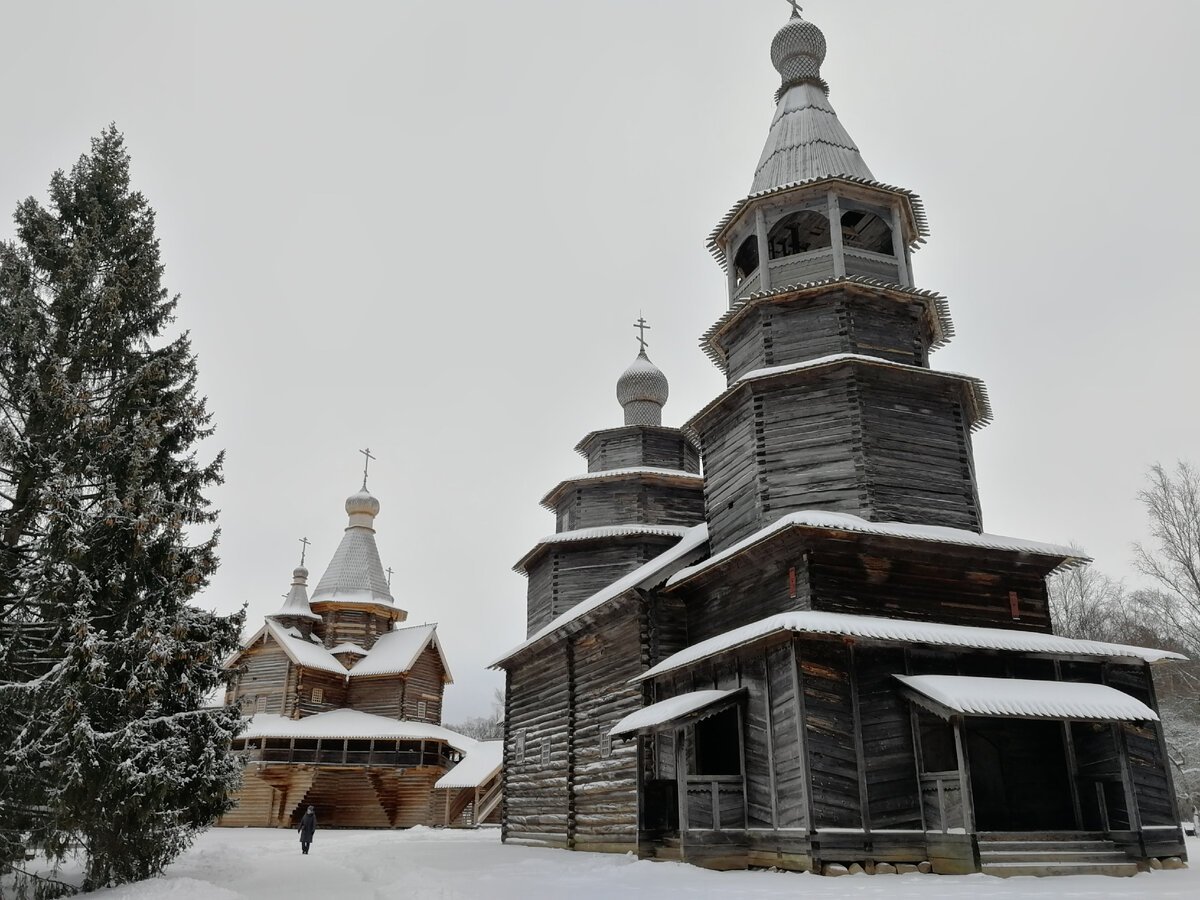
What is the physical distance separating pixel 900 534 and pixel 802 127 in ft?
38.0

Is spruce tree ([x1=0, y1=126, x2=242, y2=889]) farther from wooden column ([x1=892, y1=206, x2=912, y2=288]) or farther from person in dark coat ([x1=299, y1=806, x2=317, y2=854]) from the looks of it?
wooden column ([x1=892, y1=206, x2=912, y2=288])

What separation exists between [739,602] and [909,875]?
5.83 m

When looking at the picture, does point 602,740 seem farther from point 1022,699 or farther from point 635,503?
point 1022,699

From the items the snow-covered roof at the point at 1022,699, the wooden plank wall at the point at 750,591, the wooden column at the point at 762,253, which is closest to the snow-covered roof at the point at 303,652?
the wooden plank wall at the point at 750,591

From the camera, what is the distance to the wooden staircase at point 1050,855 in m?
13.1

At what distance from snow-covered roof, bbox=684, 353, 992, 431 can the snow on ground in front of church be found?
9.15 metres

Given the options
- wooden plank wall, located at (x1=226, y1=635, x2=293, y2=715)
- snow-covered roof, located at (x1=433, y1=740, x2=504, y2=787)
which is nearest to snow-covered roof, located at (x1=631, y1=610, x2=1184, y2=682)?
snow-covered roof, located at (x1=433, y1=740, x2=504, y2=787)

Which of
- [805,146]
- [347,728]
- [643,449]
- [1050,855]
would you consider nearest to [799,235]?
[805,146]

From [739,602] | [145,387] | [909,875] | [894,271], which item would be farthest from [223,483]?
[894,271]

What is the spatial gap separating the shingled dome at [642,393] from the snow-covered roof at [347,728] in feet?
57.9

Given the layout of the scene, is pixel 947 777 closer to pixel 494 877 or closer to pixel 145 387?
pixel 494 877

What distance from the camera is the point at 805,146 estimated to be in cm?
2147

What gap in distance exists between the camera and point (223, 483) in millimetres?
14820

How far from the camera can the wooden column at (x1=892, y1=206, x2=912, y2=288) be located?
1989 centimetres
